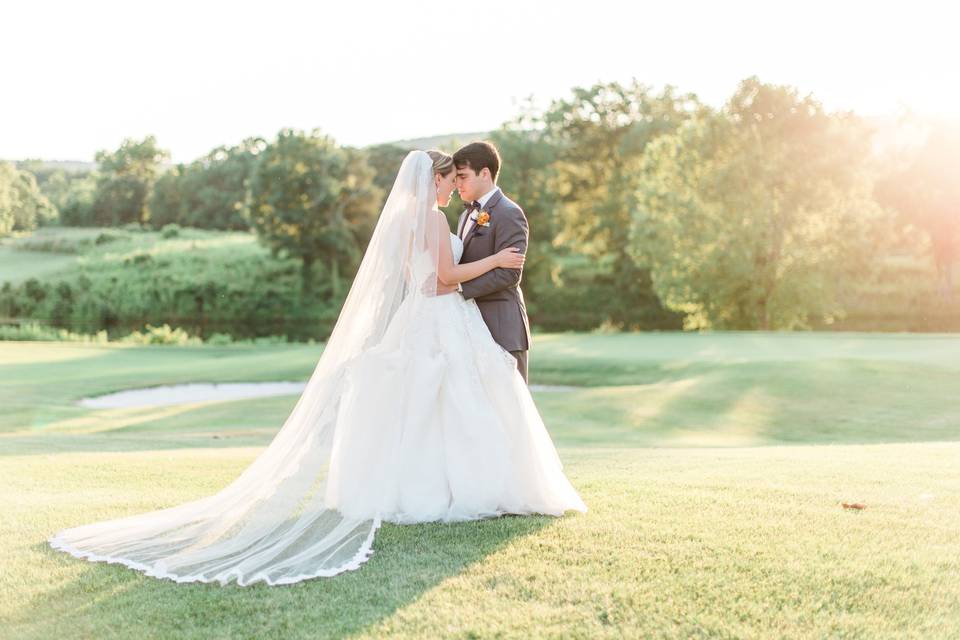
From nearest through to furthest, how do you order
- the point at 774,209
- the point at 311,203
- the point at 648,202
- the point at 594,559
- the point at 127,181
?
the point at 594,559 < the point at 774,209 < the point at 648,202 < the point at 311,203 < the point at 127,181

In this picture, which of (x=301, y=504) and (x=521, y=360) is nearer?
(x=301, y=504)

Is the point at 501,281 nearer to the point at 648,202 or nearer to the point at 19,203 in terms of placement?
the point at 648,202

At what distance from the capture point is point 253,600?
4.38m

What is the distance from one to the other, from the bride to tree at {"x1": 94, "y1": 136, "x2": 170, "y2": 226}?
79602 millimetres

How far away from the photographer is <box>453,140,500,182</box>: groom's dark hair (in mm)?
5945

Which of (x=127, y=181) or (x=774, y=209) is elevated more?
(x=127, y=181)

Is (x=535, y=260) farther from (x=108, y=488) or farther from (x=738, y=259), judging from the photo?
(x=108, y=488)

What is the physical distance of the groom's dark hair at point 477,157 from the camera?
5.95 meters

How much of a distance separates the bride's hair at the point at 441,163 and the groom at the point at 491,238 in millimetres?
55

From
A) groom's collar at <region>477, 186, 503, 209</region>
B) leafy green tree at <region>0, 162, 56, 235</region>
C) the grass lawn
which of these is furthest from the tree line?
groom's collar at <region>477, 186, 503, 209</region>

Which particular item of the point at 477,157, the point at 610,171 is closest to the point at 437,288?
the point at 477,157

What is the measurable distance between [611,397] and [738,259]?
66.7 feet

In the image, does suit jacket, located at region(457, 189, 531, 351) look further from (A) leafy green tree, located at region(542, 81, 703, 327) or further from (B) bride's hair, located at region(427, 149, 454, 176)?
(A) leafy green tree, located at region(542, 81, 703, 327)

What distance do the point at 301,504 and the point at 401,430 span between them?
34.9 inches
